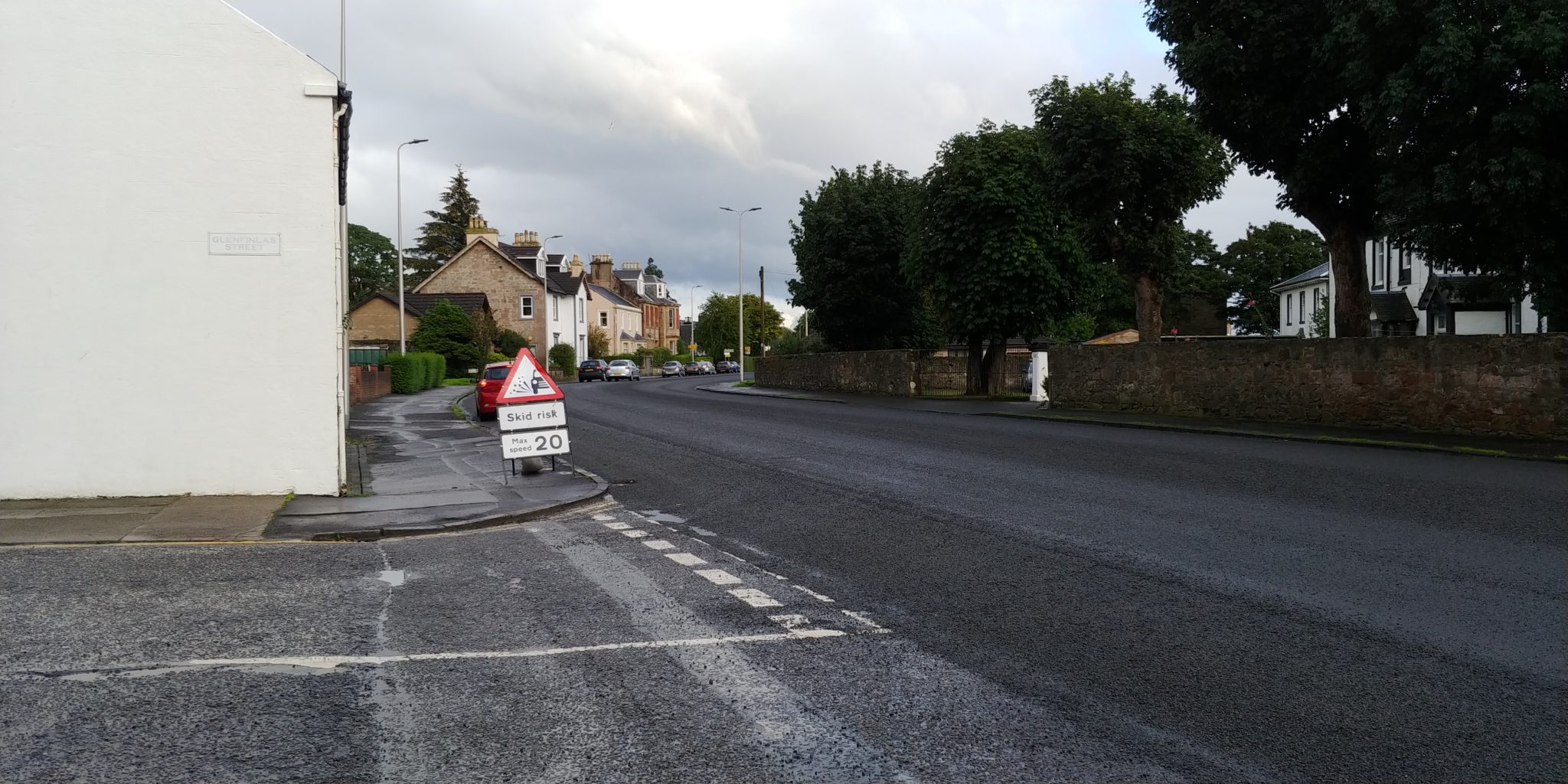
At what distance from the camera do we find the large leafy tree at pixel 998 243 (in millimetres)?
34875

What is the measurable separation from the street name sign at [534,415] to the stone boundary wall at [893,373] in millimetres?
26742

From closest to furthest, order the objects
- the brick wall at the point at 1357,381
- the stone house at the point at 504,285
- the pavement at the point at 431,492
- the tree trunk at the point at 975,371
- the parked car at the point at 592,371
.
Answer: the pavement at the point at 431,492
the brick wall at the point at 1357,381
the tree trunk at the point at 975,371
the parked car at the point at 592,371
the stone house at the point at 504,285

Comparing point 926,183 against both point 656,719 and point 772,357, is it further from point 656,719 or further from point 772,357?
point 656,719

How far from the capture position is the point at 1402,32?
18516 millimetres

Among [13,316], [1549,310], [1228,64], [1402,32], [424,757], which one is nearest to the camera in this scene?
[424,757]

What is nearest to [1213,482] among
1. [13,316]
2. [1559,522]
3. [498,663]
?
[1559,522]

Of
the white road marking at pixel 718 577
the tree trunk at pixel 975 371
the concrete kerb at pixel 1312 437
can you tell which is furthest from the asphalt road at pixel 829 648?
the tree trunk at pixel 975 371

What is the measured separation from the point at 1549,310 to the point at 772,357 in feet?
112

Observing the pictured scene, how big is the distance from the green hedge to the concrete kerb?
2937 centimetres

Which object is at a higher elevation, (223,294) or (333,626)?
(223,294)

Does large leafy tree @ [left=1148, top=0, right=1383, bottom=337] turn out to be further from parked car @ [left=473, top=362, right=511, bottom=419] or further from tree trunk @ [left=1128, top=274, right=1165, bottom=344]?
parked car @ [left=473, top=362, right=511, bottom=419]

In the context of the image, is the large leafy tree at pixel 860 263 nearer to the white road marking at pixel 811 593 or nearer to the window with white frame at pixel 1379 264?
the window with white frame at pixel 1379 264

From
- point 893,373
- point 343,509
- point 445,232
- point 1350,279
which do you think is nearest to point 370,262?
point 445,232

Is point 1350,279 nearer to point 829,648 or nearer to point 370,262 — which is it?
point 829,648
